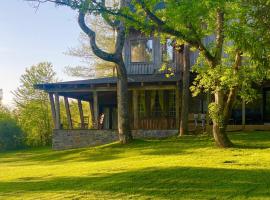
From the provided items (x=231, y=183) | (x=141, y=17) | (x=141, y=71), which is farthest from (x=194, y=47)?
(x=141, y=71)

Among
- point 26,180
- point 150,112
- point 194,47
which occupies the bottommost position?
point 26,180

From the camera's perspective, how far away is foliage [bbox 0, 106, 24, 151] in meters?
40.3

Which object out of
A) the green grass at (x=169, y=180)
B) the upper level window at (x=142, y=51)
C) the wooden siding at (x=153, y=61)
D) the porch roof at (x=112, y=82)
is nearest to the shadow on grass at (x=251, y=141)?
the green grass at (x=169, y=180)

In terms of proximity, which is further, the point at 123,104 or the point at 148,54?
the point at 148,54

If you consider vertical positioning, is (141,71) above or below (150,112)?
above

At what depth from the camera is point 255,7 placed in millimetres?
11062

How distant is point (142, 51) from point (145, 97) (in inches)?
111

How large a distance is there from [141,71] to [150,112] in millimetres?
2614

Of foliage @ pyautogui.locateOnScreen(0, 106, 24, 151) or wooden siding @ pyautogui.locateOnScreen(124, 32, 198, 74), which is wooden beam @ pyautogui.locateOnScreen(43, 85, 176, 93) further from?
foliage @ pyautogui.locateOnScreen(0, 106, 24, 151)

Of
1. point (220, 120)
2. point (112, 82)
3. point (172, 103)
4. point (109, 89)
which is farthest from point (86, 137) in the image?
point (220, 120)

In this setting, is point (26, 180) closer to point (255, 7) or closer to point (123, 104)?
point (255, 7)

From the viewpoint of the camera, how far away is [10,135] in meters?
40.8

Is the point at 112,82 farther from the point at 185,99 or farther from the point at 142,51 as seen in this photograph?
the point at 185,99

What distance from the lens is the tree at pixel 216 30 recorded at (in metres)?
12.0
